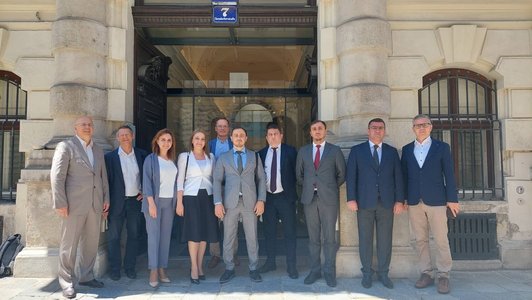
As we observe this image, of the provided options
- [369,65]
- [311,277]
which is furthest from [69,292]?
[369,65]

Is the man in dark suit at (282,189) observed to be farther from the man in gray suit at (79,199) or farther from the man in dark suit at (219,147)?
the man in gray suit at (79,199)

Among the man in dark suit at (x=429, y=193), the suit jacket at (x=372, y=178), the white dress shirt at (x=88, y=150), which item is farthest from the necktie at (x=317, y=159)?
the white dress shirt at (x=88, y=150)

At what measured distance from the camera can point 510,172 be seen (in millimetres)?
6805

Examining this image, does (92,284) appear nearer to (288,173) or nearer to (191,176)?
(191,176)

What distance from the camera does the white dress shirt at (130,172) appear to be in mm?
5902

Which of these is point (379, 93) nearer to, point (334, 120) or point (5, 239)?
point (334, 120)

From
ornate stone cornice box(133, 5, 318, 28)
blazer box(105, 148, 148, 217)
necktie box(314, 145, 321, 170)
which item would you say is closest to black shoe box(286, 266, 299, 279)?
necktie box(314, 145, 321, 170)

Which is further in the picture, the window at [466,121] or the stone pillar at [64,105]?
the window at [466,121]

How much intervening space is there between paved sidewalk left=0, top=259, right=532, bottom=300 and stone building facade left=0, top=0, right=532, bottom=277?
2.83ft

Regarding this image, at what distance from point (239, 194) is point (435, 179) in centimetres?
258

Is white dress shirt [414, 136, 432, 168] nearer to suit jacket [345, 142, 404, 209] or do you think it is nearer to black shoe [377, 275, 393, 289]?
suit jacket [345, 142, 404, 209]

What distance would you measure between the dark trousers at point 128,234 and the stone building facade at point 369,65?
36cm

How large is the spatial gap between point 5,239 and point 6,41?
10.6 feet

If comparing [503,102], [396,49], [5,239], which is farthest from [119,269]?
[503,102]
